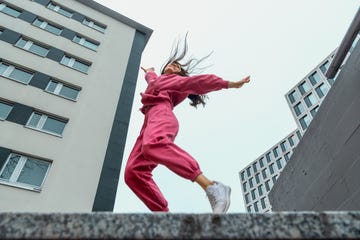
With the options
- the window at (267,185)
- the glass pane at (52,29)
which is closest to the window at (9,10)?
the glass pane at (52,29)

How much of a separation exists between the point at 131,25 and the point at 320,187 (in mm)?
19822

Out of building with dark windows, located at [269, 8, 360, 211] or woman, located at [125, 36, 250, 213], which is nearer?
woman, located at [125, 36, 250, 213]

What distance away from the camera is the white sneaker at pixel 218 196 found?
6.44 ft

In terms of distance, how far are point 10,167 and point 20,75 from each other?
5713 millimetres

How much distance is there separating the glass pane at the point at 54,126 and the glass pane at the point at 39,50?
191 inches

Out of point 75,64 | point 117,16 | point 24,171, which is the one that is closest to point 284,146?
point 117,16

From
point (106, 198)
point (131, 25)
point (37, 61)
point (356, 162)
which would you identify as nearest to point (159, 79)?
point (356, 162)

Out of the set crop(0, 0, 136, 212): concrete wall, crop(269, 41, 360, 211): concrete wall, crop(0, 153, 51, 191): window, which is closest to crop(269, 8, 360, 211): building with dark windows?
crop(269, 41, 360, 211): concrete wall

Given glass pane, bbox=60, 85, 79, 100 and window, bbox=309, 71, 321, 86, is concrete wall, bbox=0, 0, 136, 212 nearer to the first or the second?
glass pane, bbox=60, 85, 79, 100

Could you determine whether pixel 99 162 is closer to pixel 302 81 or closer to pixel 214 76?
pixel 214 76

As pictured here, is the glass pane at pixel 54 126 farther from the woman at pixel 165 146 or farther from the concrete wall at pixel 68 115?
the woman at pixel 165 146

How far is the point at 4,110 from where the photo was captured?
476 inches

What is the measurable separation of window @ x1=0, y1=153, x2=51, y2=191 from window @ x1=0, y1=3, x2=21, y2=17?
10.5 metres

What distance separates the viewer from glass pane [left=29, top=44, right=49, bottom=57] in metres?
15.6
